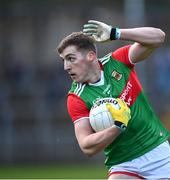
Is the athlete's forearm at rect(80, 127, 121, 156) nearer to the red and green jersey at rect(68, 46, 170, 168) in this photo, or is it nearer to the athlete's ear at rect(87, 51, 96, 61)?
the red and green jersey at rect(68, 46, 170, 168)

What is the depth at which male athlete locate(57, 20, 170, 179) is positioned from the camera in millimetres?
7793

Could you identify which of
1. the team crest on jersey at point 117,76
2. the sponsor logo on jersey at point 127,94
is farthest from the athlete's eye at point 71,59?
the sponsor logo on jersey at point 127,94

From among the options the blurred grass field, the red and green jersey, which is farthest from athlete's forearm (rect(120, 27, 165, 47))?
the blurred grass field

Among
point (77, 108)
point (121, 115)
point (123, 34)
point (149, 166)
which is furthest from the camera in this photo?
point (149, 166)

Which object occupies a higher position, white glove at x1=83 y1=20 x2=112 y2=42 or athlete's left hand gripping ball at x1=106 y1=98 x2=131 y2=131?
white glove at x1=83 y1=20 x2=112 y2=42

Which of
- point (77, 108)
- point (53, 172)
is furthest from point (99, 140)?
point (53, 172)

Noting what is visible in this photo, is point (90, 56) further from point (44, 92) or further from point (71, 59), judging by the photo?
point (44, 92)

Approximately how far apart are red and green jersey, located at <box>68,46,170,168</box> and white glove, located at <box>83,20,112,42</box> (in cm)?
31

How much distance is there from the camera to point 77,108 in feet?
25.4

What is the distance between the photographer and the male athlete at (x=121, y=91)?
7793 millimetres

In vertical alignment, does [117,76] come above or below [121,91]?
above

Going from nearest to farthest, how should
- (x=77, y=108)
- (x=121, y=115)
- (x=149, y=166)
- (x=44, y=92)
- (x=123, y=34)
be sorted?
(x=121, y=115)
(x=77, y=108)
(x=123, y=34)
(x=149, y=166)
(x=44, y=92)

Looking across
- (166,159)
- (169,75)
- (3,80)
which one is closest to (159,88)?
(169,75)

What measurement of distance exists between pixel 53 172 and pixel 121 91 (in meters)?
7.76
